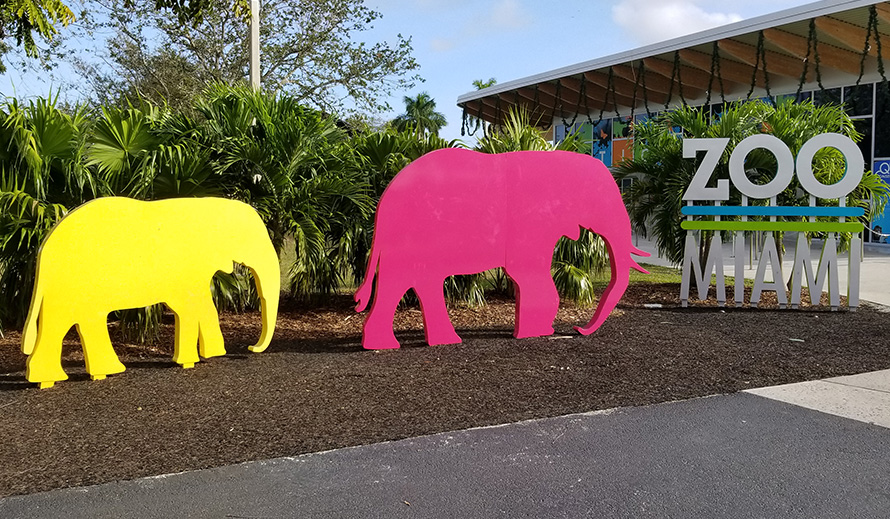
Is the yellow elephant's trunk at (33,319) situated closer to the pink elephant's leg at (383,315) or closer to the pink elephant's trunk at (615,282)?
the pink elephant's leg at (383,315)

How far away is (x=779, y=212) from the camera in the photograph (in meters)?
8.95

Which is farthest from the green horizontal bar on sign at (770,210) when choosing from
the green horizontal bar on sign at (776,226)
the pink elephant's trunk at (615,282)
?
the pink elephant's trunk at (615,282)

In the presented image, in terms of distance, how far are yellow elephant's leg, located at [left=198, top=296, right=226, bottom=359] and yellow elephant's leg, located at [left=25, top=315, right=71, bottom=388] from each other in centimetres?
106

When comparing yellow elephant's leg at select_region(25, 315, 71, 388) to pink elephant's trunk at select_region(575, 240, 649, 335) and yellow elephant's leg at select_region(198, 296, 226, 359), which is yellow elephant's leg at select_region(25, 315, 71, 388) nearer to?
yellow elephant's leg at select_region(198, 296, 226, 359)

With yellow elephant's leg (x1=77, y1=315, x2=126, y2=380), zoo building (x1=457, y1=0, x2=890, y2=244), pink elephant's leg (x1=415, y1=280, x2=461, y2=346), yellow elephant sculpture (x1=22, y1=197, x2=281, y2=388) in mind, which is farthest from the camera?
zoo building (x1=457, y1=0, x2=890, y2=244)

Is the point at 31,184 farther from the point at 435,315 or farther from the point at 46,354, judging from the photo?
the point at 435,315

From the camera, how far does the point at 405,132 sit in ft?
28.7

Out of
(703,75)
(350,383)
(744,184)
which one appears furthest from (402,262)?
(703,75)

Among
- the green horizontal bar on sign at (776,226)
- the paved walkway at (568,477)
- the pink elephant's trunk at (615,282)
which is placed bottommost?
the paved walkway at (568,477)

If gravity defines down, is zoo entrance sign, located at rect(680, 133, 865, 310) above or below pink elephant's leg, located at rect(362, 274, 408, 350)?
above

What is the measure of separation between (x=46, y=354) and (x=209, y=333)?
4.00ft

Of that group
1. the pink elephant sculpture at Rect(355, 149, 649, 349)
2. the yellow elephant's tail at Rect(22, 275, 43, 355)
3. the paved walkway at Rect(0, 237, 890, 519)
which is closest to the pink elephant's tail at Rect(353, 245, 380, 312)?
the pink elephant sculpture at Rect(355, 149, 649, 349)

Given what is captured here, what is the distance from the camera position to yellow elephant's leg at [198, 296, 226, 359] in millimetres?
5867

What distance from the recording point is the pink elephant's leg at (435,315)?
644 cm
